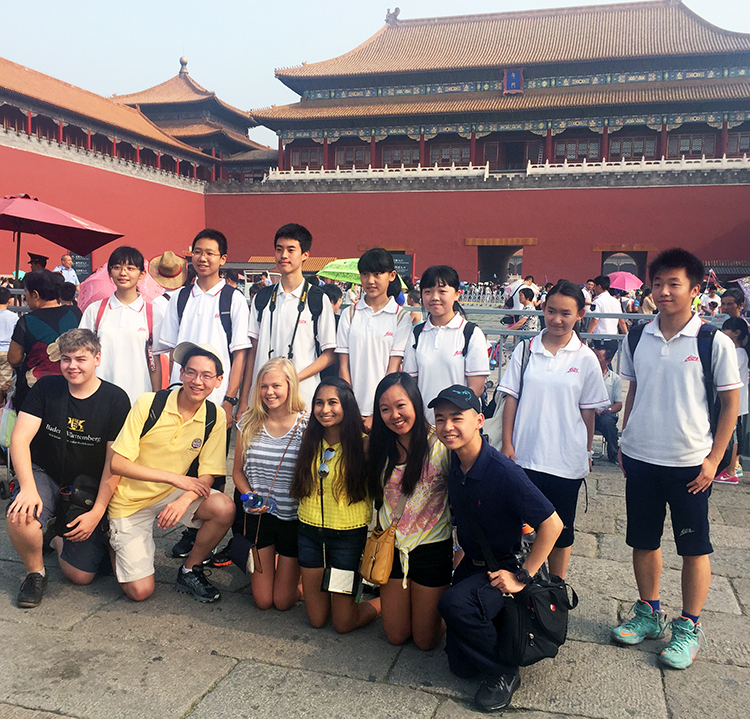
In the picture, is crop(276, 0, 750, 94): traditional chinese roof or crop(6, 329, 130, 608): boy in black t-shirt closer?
crop(6, 329, 130, 608): boy in black t-shirt

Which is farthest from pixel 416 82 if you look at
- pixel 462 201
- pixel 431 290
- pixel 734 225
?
pixel 431 290

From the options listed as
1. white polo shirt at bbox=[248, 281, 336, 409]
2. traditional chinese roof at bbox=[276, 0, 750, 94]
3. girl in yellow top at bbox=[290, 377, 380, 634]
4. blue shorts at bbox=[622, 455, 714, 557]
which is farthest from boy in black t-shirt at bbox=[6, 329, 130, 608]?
traditional chinese roof at bbox=[276, 0, 750, 94]

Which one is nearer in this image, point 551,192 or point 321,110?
point 551,192

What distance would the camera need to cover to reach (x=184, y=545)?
3234 mm

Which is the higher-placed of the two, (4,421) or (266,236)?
(266,236)

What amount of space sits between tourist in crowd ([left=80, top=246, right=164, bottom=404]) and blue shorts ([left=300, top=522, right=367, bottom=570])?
1342mm

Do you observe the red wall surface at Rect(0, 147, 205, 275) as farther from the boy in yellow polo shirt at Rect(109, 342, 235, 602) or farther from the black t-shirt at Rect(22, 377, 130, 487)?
the boy in yellow polo shirt at Rect(109, 342, 235, 602)

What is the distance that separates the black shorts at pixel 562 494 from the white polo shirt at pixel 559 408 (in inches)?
1.2

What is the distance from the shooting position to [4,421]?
3346 mm

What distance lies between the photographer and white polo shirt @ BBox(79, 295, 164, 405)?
3.43 m

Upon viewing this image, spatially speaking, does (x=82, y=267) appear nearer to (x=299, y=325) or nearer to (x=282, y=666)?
(x=299, y=325)

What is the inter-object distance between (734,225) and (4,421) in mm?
20160

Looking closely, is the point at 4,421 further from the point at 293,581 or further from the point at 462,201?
the point at 462,201

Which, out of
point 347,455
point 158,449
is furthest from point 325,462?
point 158,449
